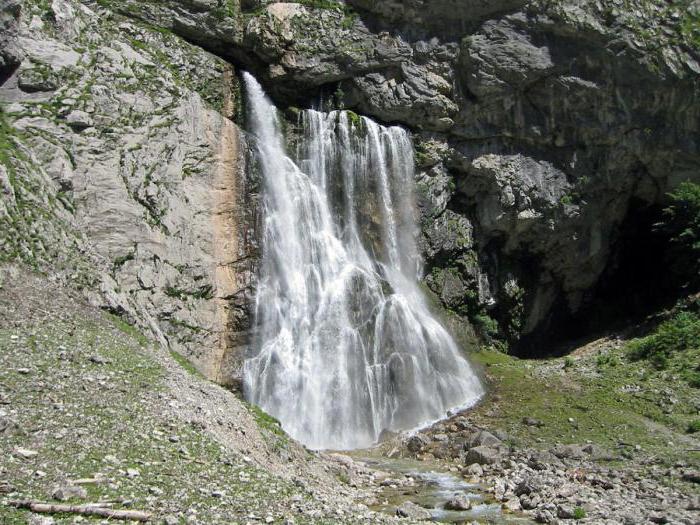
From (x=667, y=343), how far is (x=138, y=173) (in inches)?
889

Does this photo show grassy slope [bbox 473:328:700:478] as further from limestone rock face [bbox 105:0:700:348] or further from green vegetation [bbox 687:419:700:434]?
limestone rock face [bbox 105:0:700:348]

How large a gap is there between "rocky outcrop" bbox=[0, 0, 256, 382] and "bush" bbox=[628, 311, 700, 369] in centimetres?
1682

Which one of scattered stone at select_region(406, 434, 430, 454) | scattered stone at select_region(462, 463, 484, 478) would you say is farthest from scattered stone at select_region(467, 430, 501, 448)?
scattered stone at select_region(462, 463, 484, 478)

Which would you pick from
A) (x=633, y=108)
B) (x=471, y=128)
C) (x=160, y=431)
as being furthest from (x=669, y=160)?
(x=160, y=431)

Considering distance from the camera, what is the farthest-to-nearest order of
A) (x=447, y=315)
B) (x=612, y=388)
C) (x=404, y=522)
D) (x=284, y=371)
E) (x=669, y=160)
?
(x=669, y=160) → (x=447, y=315) → (x=612, y=388) → (x=284, y=371) → (x=404, y=522)

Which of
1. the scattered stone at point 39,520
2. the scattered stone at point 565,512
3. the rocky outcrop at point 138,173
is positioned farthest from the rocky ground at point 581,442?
the scattered stone at point 39,520

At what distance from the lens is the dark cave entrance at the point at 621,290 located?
35500mm

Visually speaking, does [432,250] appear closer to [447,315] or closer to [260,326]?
[447,315]

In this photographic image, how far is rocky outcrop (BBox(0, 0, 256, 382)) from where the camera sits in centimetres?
2039

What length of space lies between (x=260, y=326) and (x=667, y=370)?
16.2 metres

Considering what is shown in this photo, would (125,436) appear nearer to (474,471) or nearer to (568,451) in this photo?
(474,471)

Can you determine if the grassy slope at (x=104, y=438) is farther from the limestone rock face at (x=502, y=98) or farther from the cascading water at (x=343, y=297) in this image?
the limestone rock face at (x=502, y=98)

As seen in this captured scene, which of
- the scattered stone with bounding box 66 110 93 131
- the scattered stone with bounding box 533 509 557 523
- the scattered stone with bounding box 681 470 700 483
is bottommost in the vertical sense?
the scattered stone with bounding box 533 509 557 523

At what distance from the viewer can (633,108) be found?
33.1m
